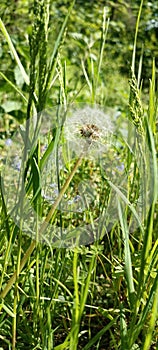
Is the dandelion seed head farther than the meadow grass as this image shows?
Yes

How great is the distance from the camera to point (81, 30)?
14.0 ft

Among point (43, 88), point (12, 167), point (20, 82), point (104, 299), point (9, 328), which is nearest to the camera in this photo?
point (43, 88)

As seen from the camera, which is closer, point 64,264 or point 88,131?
point 88,131

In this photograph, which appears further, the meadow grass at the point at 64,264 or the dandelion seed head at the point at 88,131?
the dandelion seed head at the point at 88,131

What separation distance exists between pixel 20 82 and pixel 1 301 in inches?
63.0

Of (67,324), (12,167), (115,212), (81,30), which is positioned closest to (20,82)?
(12,167)

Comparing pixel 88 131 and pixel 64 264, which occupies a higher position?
pixel 88 131

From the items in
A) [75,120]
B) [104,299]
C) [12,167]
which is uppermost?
[75,120]

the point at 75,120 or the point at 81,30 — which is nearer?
the point at 75,120

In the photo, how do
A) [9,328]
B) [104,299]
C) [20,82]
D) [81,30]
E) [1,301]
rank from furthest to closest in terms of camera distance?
[81,30] < [20,82] < [104,299] < [9,328] < [1,301]

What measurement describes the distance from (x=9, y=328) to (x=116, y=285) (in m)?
0.16

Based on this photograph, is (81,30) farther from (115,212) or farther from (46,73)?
(46,73)

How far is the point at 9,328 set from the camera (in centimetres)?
71

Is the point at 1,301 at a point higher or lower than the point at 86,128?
lower
